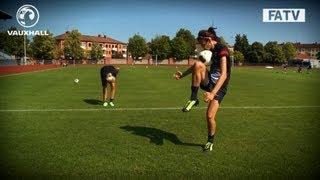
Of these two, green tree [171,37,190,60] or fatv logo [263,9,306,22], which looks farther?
green tree [171,37,190,60]

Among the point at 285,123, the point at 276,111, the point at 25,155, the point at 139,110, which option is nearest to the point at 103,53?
the point at 139,110

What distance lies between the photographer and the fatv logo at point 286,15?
17.7 feet

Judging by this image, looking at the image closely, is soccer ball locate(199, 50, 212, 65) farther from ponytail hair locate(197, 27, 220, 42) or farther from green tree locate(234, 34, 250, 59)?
green tree locate(234, 34, 250, 59)

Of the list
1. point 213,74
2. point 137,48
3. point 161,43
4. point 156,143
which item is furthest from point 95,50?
point 213,74

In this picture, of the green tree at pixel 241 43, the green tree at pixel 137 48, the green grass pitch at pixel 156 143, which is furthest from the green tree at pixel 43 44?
the green tree at pixel 241 43

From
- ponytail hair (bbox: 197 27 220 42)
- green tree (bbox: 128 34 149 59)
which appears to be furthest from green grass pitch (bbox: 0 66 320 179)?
green tree (bbox: 128 34 149 59)

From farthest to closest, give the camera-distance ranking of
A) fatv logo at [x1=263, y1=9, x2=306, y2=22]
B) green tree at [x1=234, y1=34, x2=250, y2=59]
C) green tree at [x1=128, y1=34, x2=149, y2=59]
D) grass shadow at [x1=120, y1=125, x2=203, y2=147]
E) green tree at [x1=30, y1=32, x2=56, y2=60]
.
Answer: green tree at [x1=128, y1=34, x2=149, y2=59] → green tree at [x1=234, y1=34, x2=250, y2=59] → green tree at [x1=30, y1=32, x2=56, y2=60] → grass shadow at [x1=120, y1=125, x2=203, y2=147] → fatv logo at [x1=263, y1=9, x2=306, y2=22]

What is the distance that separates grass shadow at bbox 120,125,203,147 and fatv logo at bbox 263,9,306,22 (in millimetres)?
2369

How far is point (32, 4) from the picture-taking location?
17.8ft

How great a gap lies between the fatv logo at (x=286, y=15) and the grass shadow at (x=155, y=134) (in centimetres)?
237

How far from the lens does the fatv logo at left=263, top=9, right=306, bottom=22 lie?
17.7 feet

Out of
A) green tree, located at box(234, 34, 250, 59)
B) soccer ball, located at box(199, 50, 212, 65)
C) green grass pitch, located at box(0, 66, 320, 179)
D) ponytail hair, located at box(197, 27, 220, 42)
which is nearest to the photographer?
green grass pitch, located at box(0, 66, 320, 179)

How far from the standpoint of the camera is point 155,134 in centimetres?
776

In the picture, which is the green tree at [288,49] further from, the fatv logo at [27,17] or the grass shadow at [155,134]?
the fatv logo at [27,17]
